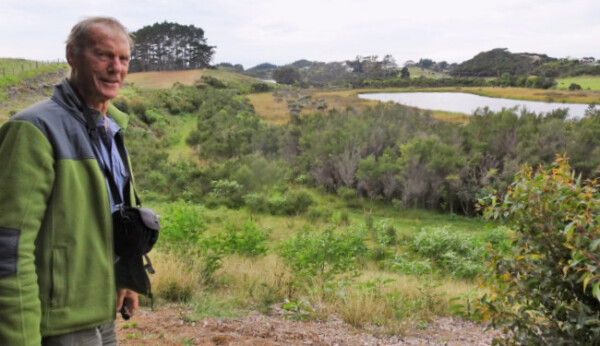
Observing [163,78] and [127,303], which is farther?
[163,78]

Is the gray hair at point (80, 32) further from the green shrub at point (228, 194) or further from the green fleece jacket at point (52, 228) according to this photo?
the green shrub at point (228, 194)

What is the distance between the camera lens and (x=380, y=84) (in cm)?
6806

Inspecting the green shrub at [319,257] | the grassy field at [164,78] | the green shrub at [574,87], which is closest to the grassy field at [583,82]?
the green shrub at [574,87]

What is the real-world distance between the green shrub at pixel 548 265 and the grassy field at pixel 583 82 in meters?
45.8

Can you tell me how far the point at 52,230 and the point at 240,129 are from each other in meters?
22.2

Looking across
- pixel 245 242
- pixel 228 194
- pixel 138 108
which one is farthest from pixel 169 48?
pixel 245 242

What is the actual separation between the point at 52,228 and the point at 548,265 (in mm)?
2722

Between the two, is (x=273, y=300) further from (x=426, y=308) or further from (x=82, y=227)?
(x=82, y=227)

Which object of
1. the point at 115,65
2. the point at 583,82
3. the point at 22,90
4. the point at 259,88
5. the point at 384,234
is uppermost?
the point at 583,82

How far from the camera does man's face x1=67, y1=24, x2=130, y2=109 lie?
183cm

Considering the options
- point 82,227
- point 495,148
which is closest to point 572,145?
point 495,148

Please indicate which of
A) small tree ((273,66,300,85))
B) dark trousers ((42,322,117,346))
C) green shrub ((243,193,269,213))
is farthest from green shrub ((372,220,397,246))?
small tree ((273,66,300,85))

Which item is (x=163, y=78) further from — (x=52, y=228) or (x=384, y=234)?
(x=52, y=228)

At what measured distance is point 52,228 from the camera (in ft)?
5.26
